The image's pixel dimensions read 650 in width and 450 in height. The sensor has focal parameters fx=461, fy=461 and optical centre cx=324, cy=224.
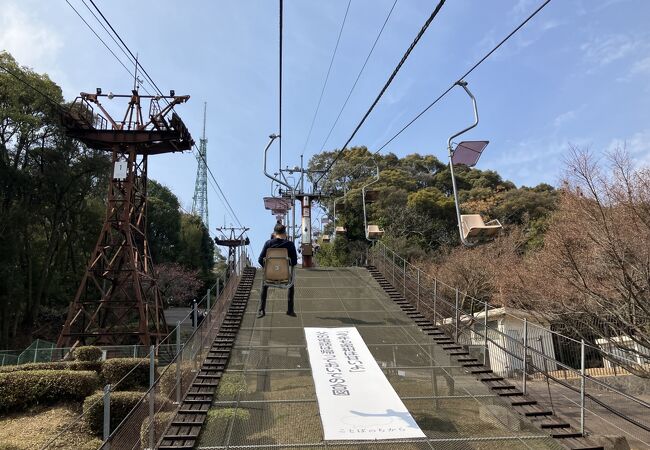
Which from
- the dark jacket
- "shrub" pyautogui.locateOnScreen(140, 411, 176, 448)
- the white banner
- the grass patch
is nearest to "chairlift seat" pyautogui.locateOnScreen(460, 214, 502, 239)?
the white banner

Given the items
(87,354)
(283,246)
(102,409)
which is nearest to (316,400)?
(283,246)

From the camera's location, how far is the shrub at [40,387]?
1223cm

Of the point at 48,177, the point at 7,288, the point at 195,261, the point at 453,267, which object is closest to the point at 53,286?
the point at 7,288

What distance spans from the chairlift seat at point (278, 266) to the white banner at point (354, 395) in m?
1.24

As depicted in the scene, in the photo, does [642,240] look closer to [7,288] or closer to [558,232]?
[558,232]

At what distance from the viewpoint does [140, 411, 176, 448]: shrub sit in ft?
18.2

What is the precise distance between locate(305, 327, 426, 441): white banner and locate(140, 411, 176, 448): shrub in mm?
2026

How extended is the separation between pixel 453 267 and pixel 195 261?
33293 mm

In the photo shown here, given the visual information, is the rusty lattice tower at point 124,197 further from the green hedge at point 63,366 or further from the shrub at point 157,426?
the shrub at point 157,426

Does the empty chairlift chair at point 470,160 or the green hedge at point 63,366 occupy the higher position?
the empty chairlift chair at point 470,160

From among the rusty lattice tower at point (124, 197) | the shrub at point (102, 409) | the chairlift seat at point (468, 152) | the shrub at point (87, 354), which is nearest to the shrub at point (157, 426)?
the shrub at point (102, 409)

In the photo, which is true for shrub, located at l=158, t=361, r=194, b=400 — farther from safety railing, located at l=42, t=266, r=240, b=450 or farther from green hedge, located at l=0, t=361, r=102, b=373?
green hedge, located at l=0, t=361, r=102, b=373

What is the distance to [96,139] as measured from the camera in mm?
22219

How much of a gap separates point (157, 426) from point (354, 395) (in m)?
2.62
